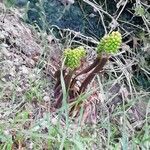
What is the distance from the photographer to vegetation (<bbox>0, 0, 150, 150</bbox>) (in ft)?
6.41

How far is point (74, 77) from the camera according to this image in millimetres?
2164

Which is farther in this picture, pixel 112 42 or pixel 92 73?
pixel 92 73

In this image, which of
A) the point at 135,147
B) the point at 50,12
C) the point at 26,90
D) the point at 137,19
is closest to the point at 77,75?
the point at 26,90

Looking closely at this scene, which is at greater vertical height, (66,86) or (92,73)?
(92,73)

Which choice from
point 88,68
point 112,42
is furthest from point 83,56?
point 112,42

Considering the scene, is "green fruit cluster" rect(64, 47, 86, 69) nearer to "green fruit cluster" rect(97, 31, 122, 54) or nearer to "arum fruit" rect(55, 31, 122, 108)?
"arum fruit" rect(55, 31, 122, 108)

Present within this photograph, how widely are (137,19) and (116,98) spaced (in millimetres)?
671

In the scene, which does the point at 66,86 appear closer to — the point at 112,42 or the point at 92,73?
the point at 92,73

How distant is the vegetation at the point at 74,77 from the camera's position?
76.9 inches

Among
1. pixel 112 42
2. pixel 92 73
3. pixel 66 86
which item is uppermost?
pixel 112 42

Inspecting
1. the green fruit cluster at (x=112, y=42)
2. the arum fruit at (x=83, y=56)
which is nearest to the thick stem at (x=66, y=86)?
the arum fruit at (x=83, y=56)

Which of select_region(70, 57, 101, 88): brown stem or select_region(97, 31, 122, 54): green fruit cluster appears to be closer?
select_region(97, 31, 122, 54): green fruit cluster

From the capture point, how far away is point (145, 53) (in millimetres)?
2855

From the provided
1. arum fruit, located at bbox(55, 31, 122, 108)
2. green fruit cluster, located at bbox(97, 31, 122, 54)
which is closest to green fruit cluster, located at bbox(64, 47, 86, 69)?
arum fruit, located at bbox(55, 31, 122, 108)
